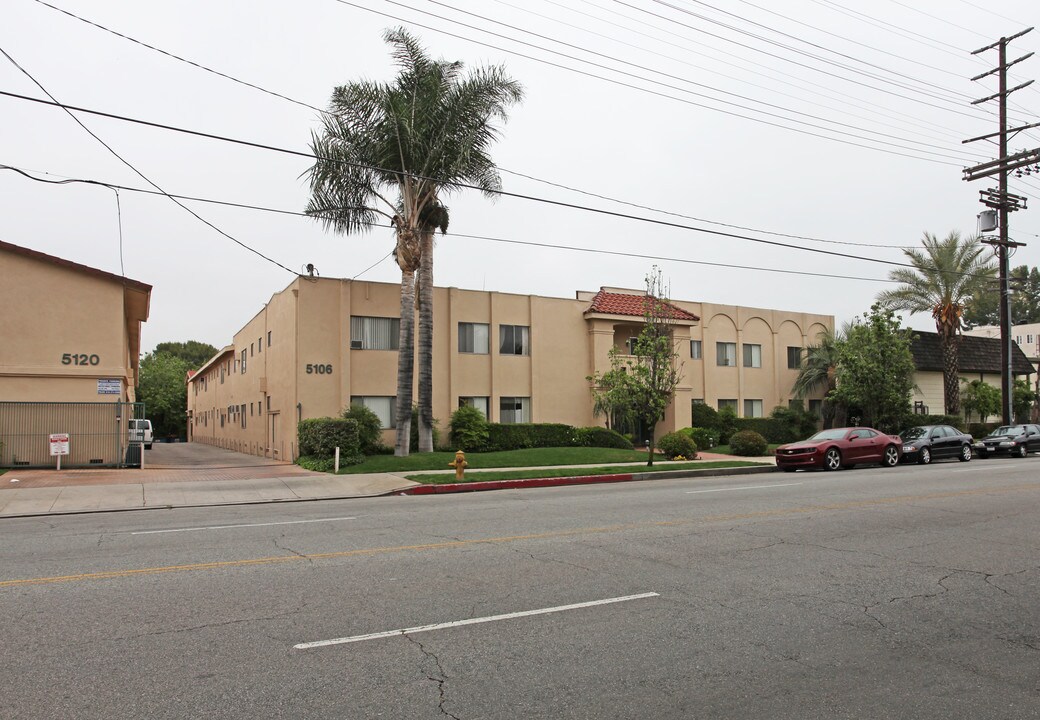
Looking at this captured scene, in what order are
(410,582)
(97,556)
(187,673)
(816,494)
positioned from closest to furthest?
(187,673) → (410,582) → (97,556) → (816,494)

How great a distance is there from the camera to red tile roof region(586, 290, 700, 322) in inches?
1273

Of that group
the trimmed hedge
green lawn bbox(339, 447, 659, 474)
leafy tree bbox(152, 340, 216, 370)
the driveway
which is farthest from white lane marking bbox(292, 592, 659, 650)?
leafy tree bbox(152, 340, 216, 370)

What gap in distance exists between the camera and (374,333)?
27484 millimetres

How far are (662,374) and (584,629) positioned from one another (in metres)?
17.9

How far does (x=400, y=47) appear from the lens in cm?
2311

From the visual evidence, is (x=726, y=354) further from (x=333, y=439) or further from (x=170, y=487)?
(x=170, y=487)

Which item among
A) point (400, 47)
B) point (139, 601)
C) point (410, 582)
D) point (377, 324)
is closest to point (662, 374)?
point (377, 324)

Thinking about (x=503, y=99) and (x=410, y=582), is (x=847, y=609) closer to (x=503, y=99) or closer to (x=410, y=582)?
(x=410, y=582)

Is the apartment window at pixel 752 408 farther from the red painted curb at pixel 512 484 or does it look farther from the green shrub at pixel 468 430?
the red painted curb at pixel 512 484

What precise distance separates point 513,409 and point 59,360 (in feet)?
52.2

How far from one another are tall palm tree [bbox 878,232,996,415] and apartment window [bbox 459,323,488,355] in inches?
804

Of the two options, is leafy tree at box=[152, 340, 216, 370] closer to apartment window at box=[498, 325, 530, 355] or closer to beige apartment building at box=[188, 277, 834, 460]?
beige apartment building at box=[188, 277, 834, 460]

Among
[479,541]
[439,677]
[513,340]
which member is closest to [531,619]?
[439,677]

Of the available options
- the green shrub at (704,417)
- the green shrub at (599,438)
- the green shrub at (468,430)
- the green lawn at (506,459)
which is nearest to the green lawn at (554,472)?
the green lawn at (506,459)
